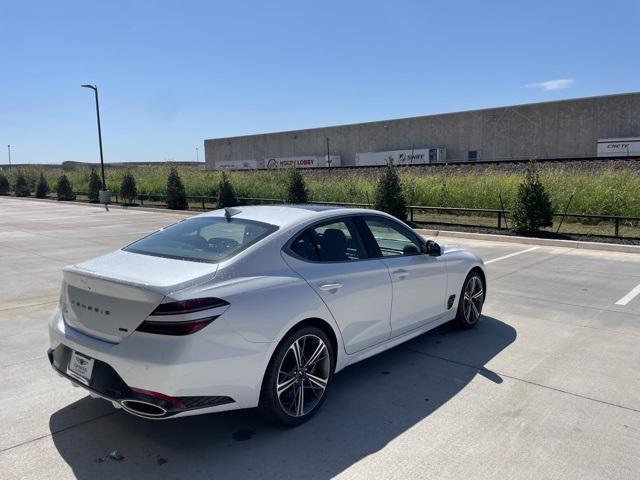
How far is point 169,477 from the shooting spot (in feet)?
10.0

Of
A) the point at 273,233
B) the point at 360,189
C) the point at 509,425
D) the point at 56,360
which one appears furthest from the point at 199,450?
the point at 360,189

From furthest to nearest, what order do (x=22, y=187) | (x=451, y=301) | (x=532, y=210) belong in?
(x=22, y=187)
(x=532, y=210)
(x=451, y=301)

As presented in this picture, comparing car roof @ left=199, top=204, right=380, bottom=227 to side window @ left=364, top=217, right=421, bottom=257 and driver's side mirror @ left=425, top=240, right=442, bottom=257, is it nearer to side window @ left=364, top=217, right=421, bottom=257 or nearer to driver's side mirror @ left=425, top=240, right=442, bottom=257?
side window @ left=364, top=217, right=421, bottom=257

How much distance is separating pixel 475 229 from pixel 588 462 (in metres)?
13.2

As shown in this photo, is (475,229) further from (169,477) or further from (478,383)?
(169,477)

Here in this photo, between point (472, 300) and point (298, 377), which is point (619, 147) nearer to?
point (472, 300)

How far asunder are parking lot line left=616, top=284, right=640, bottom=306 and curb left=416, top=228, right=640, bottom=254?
4419 millimetres

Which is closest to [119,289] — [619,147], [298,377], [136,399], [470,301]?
[136,399]

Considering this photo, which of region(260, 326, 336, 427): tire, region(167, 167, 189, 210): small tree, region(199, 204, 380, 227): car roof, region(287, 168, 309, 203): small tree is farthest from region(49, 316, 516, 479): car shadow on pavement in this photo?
region(167, 167, 189, 210): small tree

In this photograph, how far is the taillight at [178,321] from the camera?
9.95 ft

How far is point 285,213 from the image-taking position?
14.2ft

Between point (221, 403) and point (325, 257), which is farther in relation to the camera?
point (325, 257)

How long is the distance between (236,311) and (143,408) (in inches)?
31.0

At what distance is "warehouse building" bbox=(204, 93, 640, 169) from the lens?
4991 centimetres
